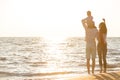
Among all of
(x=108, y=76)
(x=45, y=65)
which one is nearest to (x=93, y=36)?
(x=108, y=76)

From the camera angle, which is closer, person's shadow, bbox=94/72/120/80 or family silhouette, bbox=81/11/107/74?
person's shadow, bbox=94/72/120/80

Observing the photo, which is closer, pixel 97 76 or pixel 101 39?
pixel 97 76

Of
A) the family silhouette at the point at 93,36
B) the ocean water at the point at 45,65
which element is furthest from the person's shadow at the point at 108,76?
the ocean water at the point at 45,65

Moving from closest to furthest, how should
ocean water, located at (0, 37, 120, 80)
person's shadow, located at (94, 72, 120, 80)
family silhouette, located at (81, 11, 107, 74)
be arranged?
person's shadow, located at (94, 72, 120, 80) < family silhouette, located at (81, 11, 107, 74) < ocean water, located at (0, 37, 120, 80)

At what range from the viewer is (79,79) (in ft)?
44.2

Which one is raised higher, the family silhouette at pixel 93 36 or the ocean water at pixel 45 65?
the family silhouette at pixel 93 36

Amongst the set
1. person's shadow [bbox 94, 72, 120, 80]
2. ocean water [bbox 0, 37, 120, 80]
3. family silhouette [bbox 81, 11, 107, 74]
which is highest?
family silhouette [bbox 81, 11, 107, 74]

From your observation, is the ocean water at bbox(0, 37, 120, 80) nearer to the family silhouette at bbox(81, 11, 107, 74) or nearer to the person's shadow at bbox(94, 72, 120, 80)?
the family silhouette at bbox(81, 11, 107, 74)

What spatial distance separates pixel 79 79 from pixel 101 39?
2.46m

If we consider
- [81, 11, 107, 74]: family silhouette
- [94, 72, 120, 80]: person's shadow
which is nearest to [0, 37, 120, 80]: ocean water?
[81, 11, 107, 74]: family silhouette

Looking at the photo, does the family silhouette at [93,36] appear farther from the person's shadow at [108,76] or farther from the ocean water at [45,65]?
the ocean water at [45,65]

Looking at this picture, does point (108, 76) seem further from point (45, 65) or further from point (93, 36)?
point (45, 65)

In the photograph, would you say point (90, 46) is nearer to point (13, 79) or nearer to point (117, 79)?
point (117, 79)

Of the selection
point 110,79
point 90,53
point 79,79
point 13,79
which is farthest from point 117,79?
point 13,79
